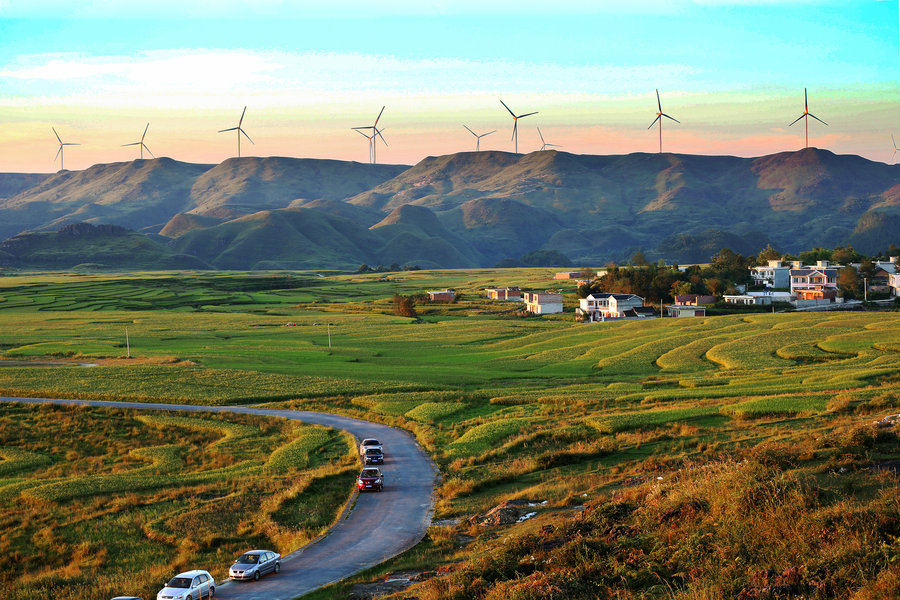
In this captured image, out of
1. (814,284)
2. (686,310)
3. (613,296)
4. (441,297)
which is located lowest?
(686,310)

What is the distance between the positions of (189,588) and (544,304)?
128m

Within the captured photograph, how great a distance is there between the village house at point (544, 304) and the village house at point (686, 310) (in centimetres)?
2023

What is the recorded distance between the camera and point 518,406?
55219 mm

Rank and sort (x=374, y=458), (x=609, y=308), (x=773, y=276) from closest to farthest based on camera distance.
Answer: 1. (x=374, y=458)
2. (x=609, y=308)
3. (x=773, y=276)

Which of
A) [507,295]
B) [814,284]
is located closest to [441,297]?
[507,295]

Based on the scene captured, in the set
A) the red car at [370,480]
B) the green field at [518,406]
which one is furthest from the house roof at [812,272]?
the red car at [370,480]

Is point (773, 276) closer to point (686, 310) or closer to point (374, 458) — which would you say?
point (686, 310)

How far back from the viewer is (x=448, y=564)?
22.4 metres

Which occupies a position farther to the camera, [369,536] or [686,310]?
[686,310]

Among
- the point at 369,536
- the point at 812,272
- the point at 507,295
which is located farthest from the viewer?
the point at 507,295

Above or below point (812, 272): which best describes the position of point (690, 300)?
below

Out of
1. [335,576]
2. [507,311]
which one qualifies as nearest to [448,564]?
[335,576]

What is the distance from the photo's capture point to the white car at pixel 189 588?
71.3ft

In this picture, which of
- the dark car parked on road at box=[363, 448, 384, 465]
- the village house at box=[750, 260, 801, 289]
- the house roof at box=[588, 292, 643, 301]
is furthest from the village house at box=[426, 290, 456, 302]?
the dark car parked on road at box=[363, 448, 384, 465]
